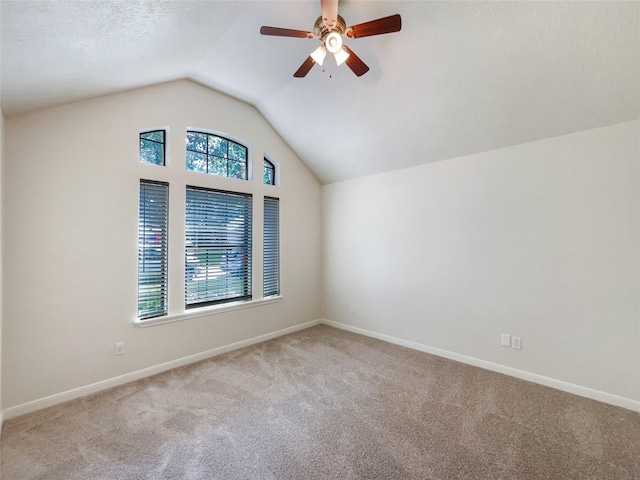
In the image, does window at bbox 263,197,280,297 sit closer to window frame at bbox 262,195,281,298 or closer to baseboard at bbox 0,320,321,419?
window frame at bbox 262,195,281,298

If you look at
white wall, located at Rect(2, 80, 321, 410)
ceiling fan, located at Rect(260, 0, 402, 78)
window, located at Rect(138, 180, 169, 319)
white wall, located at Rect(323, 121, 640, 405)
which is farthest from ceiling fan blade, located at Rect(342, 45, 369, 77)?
window, located at Rect(138, 180, 169, 319)

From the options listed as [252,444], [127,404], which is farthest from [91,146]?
[252,444]

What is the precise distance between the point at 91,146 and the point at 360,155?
9.87ft

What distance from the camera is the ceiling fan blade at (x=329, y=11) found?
5.81ft

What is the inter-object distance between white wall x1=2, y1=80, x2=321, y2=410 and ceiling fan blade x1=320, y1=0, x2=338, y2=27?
6.87 feet

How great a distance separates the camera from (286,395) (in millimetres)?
2486

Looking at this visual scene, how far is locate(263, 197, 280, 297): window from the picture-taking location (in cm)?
400

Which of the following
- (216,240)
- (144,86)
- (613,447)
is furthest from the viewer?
(216,240)

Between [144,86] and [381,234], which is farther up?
[144,86]

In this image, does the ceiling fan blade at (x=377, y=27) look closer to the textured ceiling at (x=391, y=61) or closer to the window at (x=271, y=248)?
the textured ceiling at (x=391, y=61)

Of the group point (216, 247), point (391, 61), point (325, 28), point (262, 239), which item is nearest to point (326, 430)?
point (216, 247)

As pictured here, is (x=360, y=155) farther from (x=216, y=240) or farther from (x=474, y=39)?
(x=216, y=240)

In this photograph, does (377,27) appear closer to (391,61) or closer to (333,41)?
(333,41)

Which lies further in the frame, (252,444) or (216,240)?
(216,240)
